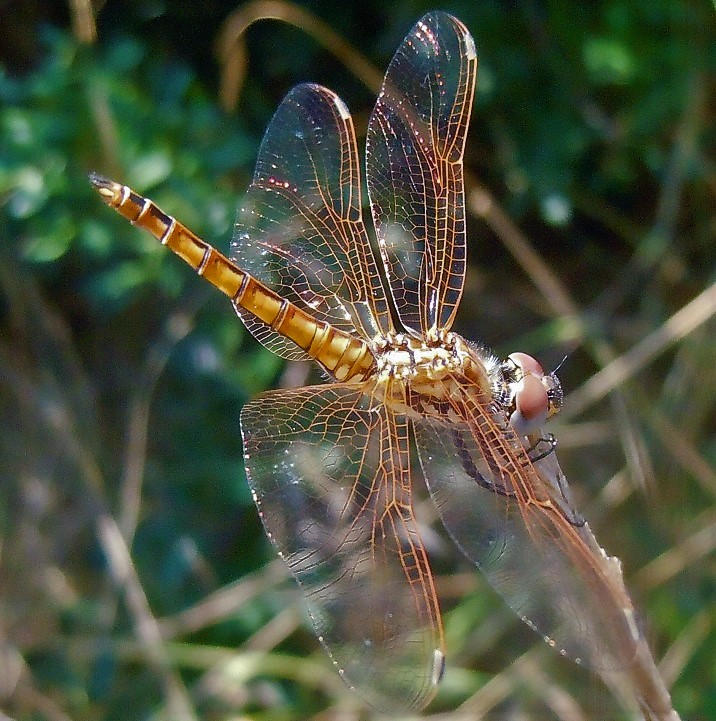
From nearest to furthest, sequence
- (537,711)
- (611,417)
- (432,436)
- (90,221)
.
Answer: (432,436) → (90,221) → (537,711) → (611,417)

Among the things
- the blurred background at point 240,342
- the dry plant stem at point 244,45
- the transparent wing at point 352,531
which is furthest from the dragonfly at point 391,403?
the dry plant stem at point 244,45

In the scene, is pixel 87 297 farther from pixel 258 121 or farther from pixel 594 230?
pixel 594 230

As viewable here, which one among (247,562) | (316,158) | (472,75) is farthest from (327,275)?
(247,562)

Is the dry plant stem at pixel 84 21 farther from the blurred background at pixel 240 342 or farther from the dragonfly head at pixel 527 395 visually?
the dragonfly head at pixel 527 395

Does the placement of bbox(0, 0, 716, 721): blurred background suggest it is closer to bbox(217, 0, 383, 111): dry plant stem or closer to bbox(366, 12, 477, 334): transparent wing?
bbox(217, 0, 383, 111): dry plant stem

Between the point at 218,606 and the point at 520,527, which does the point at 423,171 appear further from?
the point at 218,606

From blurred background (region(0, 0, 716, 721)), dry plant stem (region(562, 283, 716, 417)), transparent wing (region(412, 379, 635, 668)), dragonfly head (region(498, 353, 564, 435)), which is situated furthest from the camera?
dry plant stem (region(562, 283, 716, 417))

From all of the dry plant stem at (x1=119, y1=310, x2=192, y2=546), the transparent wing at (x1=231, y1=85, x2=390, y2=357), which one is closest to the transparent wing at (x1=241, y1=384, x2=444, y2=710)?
the transparent wing at (x1=231, y1=85, x2=390, y2=357)

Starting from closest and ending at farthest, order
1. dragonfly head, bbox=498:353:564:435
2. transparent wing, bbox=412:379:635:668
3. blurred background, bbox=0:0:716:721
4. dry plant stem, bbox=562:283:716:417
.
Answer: transparent wing, bbox=412:379:635:668
dragonfly head, bbox=498:353:564:435
blurred background, bbox=0:0:716:721
dry plant stem, bbox=562:283:716:417
